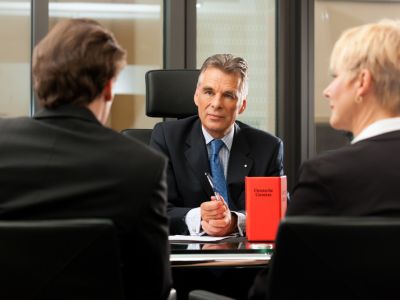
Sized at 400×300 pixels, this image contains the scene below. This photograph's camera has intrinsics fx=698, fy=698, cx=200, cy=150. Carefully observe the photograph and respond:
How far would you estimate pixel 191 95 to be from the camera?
136 inches

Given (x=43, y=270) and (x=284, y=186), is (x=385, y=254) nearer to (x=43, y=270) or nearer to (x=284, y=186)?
(x=43, y=270)

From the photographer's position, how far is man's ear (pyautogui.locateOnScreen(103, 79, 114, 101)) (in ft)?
6.14

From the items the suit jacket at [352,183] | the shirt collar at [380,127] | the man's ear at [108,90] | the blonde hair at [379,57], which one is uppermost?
the blonde hair at [379,57]

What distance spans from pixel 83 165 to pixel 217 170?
62.8 inches

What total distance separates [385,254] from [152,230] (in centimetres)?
56

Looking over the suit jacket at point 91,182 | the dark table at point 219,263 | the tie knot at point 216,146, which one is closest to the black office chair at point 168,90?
the tie knot at point 216,146

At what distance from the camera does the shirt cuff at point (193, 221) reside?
9.16ft

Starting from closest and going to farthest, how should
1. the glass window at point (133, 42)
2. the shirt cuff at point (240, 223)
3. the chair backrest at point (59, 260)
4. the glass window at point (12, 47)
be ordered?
1. the chair backrest at point (59, 260)
2. the shirt cuff at point (240, 223)
3. the glass window at point (12, 47)
4. the glass window at point (133, 42)

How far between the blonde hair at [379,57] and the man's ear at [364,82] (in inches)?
0.4

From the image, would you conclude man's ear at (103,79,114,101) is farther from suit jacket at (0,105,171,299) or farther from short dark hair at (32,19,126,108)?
suit jacket at (0,105,171,299)

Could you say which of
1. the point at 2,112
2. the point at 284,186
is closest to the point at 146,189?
the point at 284,186

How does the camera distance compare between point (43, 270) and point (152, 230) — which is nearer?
point (43, 270)

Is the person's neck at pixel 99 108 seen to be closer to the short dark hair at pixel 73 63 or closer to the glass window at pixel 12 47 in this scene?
the short dark hair at pixel 73 63

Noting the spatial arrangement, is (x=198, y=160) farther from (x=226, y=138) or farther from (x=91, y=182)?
(x=91, y=182)
